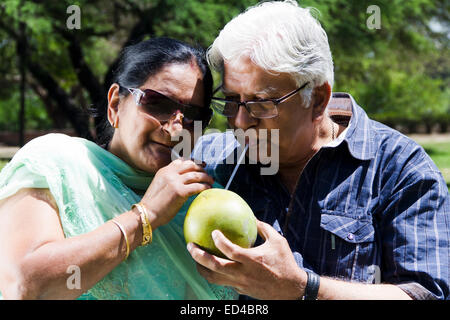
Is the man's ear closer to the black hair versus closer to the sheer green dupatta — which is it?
the black hair

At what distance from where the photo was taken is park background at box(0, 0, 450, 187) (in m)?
10.3

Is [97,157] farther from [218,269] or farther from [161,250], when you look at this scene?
[218,269]

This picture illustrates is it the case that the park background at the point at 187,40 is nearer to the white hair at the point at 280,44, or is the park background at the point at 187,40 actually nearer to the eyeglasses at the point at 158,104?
the eyeglasses at the point at 158,104

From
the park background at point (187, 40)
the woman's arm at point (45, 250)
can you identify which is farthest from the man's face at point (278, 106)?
the woman's arm at point (45, 250)

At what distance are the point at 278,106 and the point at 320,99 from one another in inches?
11.3

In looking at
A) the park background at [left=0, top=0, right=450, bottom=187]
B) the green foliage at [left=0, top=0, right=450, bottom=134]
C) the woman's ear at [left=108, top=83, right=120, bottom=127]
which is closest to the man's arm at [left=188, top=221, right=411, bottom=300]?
the woman's ear at [left=108, top=83, right=120, bottom=127]

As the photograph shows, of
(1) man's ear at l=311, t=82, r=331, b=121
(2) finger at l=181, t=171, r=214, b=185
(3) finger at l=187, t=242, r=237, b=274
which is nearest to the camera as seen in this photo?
(3) finger at l=187, t=242, r=237, b=274

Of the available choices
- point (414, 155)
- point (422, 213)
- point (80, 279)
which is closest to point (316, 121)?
point (414, 155)

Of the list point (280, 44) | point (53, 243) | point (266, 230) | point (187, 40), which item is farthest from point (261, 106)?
point (187, 40)

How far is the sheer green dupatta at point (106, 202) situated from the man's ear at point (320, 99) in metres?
0.78

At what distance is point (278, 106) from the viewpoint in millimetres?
2367

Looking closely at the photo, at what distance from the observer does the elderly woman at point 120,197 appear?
1.84 m

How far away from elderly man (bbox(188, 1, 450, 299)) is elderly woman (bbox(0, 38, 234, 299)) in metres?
0.23

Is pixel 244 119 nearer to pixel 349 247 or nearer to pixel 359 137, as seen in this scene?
pixel 359 137
